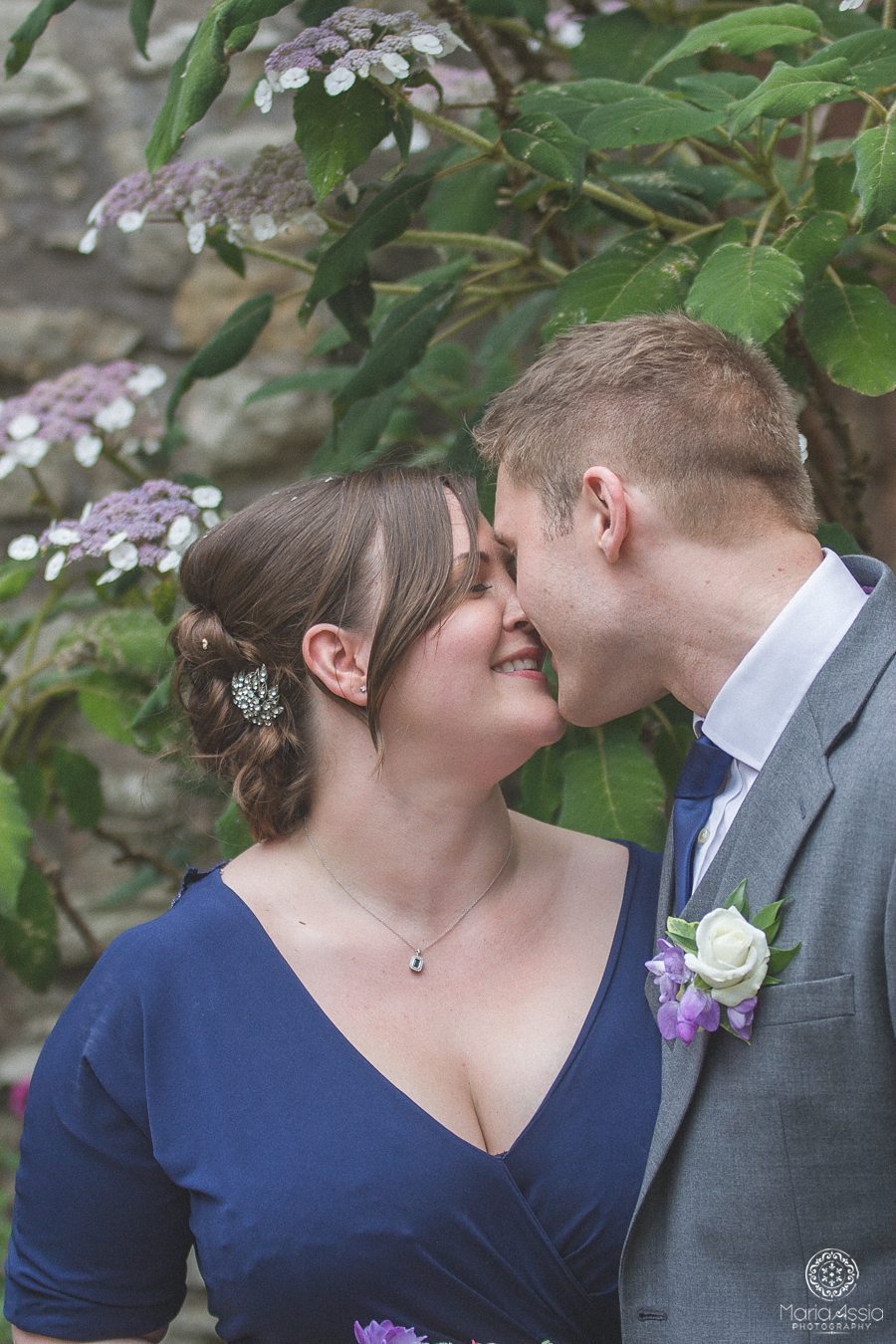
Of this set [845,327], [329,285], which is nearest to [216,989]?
[329,285]

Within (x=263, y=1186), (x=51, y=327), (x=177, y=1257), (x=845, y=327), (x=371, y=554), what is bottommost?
(x=177, y=1257)

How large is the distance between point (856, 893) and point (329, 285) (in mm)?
888

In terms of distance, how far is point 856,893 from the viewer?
110 centimetres

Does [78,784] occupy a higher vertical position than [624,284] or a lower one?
lower

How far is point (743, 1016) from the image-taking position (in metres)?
1.14

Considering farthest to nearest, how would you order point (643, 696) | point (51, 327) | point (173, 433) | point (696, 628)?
point (51, 327) < point (173, 433) < point (643, 696) < point (696, 628)

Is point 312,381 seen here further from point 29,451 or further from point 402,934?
point 402,934

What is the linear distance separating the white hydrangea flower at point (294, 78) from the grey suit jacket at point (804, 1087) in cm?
76

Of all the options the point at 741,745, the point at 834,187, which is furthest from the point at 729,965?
the point at 834,187

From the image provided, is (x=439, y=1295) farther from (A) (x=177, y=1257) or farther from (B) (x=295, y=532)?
(B) (x=295, y=532)

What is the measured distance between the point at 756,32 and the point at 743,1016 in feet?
2.97

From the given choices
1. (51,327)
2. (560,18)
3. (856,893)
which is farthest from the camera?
(51,327)

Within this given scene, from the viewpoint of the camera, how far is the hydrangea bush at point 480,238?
4.55 ft

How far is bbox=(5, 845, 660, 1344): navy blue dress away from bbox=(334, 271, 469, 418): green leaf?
653mm
